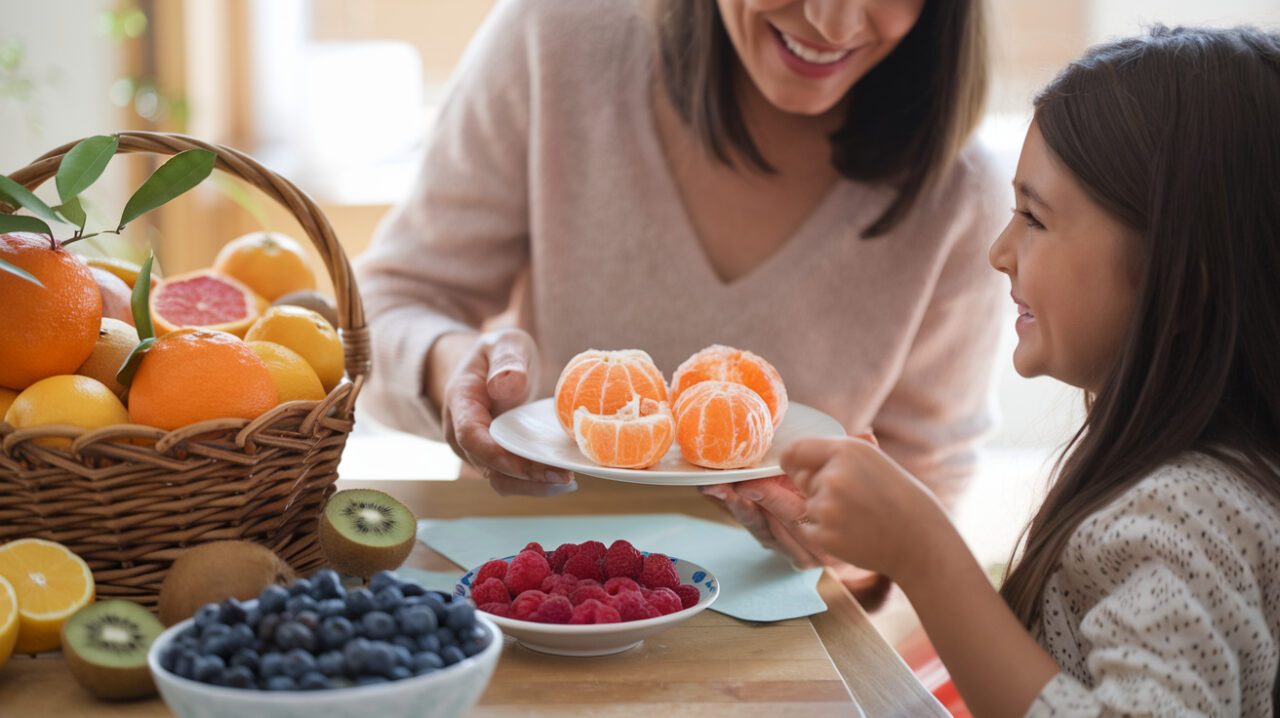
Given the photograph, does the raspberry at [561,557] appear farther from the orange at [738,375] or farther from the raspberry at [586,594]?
the orange at [738,375]

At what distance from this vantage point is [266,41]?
361 centimetres

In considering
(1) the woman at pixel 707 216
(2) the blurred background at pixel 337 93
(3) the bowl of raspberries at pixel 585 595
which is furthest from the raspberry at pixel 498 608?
(2) the blurred background at pixel 337 93

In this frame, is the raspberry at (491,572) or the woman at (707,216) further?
the woman at (707,216)

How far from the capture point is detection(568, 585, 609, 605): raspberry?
0.99m

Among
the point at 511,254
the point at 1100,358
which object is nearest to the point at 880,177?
the point at 511,254

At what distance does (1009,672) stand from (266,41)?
3.28 meters

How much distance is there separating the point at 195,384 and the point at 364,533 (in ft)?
0.69

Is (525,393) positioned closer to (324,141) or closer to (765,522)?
(765,522)

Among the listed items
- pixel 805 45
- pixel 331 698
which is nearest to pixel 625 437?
pixel 331 698

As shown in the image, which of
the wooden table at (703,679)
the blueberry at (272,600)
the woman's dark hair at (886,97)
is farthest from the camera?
the woman's dark hair at (886,97)

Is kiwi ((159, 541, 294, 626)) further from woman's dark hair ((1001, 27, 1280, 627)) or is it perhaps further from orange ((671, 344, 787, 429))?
woman's dark hair ((1001, 27, 1280, 627))

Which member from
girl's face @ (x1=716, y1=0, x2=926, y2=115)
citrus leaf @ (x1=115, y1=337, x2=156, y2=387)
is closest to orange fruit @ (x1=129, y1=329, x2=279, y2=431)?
citrus leaf @ (x1=115, y1=337, x2=156, y2=387)

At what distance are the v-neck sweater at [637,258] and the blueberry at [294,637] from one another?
3.49 ft

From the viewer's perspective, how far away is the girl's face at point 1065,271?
43.3 inches
